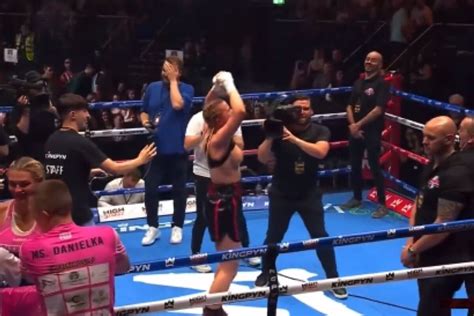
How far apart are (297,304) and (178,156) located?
153 cm

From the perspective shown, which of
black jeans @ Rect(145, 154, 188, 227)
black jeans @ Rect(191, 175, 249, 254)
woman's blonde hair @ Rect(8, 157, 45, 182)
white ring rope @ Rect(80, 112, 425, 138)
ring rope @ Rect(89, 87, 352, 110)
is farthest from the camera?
white ring rope @ Rect(80, 112, 425, 138)

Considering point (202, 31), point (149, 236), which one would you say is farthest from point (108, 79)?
point (149, 236)

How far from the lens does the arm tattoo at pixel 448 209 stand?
11.7 feet

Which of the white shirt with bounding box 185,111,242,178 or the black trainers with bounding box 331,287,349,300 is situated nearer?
the black trainers with bounding box 331,287,349,300

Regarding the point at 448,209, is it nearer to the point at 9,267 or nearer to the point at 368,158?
the point at 9,267

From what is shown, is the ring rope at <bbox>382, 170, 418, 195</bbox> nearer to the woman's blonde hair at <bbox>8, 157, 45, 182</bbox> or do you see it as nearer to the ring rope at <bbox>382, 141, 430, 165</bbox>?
the ring rope at <bbox>382, 141, 430, 165</bbox>

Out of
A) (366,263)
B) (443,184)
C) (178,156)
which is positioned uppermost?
(443,184)

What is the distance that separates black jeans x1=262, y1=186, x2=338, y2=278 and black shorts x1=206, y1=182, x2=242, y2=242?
0.49m

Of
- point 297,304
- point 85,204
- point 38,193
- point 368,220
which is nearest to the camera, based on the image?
point 38,193

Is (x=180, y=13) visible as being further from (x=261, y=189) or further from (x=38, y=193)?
(x=38, y=193)

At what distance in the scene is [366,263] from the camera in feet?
19.2

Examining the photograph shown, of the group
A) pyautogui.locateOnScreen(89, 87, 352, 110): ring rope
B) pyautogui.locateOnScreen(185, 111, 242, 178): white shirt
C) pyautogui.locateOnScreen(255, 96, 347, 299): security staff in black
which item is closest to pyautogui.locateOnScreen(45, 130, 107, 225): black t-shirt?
pyautogui.locateOnScreen(255, 96, 347, 299): security staff in black

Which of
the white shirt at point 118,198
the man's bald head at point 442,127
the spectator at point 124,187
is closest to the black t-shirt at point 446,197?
the man's bald head at point 442,127

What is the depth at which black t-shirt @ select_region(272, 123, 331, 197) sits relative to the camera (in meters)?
4.91
